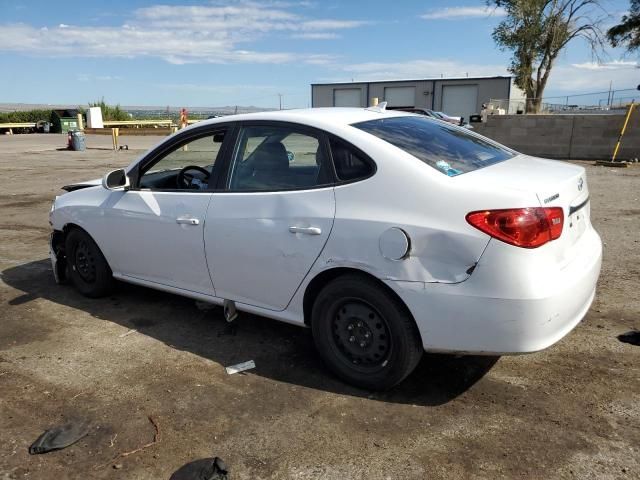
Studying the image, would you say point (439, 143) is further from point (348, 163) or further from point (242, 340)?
point (242, 340)

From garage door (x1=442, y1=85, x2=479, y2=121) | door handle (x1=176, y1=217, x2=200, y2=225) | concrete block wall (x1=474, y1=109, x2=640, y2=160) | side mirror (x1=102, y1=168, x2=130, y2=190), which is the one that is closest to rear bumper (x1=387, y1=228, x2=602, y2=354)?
door handle (x1=176, y1=217, x2=200, y2=225)

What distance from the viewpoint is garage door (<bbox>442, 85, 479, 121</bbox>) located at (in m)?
47.8

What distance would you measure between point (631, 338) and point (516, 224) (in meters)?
1.97

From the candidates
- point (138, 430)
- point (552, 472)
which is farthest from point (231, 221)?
point (552, 472)

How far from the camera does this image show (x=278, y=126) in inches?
146

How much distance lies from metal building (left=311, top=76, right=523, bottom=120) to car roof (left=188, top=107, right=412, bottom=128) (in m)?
42.2

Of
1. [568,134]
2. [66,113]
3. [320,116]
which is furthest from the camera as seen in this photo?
[66,113]

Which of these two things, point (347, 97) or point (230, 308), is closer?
point (230, 308)

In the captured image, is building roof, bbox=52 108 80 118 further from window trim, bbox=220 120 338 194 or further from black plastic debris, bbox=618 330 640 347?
black plastic debris, bbox=618 330 640 347

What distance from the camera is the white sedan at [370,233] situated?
110 inches

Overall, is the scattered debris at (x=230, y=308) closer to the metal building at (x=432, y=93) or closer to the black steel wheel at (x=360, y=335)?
the black steel wheel at (x=360, y=335)

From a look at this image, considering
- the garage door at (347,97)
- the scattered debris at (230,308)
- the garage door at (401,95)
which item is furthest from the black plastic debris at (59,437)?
the garage door at (347,97)

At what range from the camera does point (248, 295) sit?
3.78 metres

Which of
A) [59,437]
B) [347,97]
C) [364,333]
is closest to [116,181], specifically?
[59,437]
